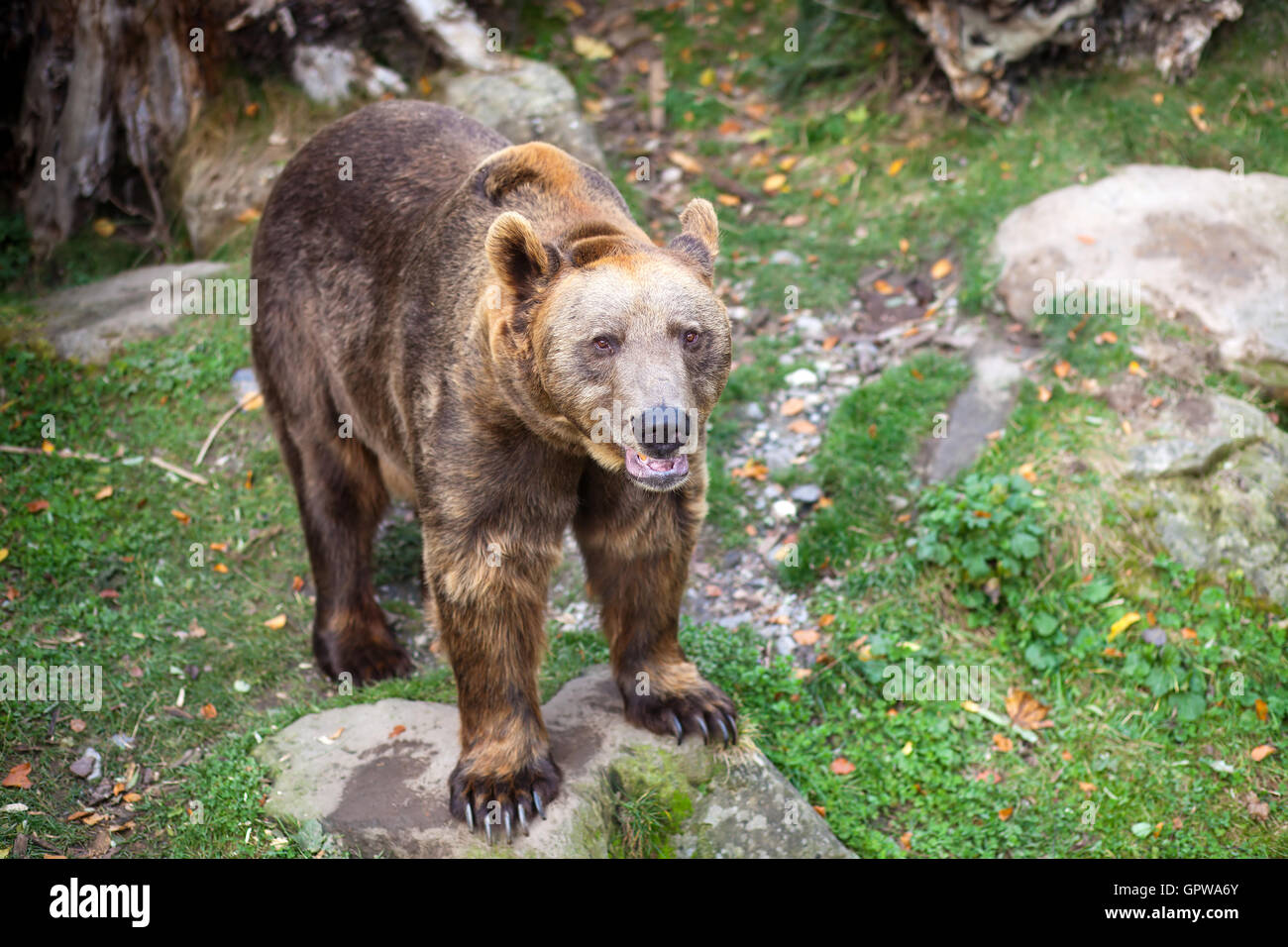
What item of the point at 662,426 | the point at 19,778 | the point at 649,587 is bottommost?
the point at 19,778

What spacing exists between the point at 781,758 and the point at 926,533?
5.28 feet

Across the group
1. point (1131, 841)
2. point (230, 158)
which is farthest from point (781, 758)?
point (230, 158)

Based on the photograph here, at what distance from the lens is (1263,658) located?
6375 millimetres

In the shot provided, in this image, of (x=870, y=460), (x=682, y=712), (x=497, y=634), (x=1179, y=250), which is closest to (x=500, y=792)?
(x=497, y=634)

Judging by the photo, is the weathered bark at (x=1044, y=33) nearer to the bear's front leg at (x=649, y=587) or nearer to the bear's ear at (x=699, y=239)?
the bear's ear at (x=699, y=239)

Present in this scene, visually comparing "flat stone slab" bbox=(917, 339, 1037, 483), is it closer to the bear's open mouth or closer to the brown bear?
the brown bear

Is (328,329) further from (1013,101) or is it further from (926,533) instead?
(1013,101)

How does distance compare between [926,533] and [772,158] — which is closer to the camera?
[926,533]

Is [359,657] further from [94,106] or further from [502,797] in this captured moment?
[94,106]

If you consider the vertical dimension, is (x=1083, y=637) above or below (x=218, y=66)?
below

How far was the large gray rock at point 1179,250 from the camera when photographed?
24.7ft

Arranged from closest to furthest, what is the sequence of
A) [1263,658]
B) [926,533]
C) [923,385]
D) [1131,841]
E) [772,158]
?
1. [1131,841]
2. [1263,658]
3. [926,533]
4. [923,385]
5. [772,158]

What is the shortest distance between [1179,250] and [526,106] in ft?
15.7

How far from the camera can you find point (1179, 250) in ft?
25.9
